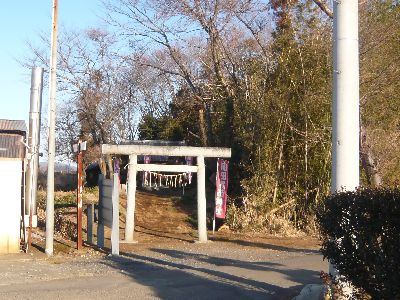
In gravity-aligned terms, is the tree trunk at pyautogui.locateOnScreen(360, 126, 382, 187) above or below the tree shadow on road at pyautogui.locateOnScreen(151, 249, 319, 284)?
above

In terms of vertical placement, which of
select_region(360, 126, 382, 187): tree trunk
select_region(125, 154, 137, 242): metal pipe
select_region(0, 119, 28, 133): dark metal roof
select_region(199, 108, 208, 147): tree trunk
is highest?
select_region(199, 108, 208, 147): tree trunk

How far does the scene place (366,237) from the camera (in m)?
7.13

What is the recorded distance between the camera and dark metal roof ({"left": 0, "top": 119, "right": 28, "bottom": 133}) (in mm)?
18959

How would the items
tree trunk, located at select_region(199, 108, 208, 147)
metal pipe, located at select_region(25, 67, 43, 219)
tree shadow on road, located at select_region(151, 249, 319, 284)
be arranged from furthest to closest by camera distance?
tree trunk, located at select_region(199, 108, 208, 147) → metal pipe, located at select_region(25, 67, 43, 219) → tree shadow on road, located at select_region(151, 249, 319, 284)

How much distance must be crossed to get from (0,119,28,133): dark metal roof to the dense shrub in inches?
519

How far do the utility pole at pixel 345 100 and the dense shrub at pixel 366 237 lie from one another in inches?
49.7

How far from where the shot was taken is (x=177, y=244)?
19500mm

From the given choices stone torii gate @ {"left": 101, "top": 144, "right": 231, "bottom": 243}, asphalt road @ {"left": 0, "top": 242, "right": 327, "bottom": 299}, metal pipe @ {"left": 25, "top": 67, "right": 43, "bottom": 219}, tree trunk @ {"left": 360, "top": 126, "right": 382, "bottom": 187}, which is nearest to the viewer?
asphalt road @ {"left": 0, "top": 242, "right": 327, "bottom": 299}

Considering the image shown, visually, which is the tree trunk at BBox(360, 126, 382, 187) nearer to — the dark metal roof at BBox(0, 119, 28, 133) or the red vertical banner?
the red vertical banner

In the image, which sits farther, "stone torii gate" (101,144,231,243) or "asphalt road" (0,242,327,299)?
"stone torii gate" (101,144,231,243)

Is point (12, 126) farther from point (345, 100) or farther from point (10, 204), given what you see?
point (345, 100)

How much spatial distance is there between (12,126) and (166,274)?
8.61m

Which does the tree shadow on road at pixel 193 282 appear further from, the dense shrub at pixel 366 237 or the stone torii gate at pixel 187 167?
the stone torii gate at pixel 187 167

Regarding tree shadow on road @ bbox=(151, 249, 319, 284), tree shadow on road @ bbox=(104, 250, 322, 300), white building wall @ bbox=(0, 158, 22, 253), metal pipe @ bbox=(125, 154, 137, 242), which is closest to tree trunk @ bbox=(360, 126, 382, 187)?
tree shadow on road @ bbox=(151, 249, 319, 284)
